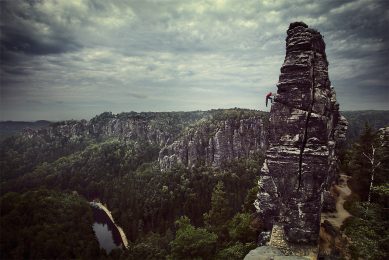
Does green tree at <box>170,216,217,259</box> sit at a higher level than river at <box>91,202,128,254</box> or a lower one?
higher

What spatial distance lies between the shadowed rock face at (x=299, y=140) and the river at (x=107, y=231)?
70.4m

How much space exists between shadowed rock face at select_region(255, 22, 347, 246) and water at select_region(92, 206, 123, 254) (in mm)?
70424

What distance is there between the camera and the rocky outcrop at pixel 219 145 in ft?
555

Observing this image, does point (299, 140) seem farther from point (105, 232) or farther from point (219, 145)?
point (219, 145)

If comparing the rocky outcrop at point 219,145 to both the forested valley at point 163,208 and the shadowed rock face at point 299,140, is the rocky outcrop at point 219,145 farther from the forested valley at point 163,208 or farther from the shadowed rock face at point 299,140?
the shadowed rock face at point 299,140

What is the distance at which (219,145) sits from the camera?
169750 millimetres

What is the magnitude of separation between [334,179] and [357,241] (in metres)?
24.8

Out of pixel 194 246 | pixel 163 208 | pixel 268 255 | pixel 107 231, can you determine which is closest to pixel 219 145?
pixel 163 208

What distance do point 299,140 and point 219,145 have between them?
14247 centimetres

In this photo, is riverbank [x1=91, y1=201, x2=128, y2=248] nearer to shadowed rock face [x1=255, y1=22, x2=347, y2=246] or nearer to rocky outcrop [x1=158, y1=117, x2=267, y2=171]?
rocky outcrop [x1=158, y1=117, x2=267, y2=171]

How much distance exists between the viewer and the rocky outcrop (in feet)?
555

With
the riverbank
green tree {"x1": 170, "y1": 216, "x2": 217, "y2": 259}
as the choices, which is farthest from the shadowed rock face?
the riverbank

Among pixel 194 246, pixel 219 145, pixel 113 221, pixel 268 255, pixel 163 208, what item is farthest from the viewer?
pixel 219 145

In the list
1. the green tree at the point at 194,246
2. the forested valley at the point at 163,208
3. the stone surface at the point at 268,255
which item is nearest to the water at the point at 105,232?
the forested valley at the point at 163,208
